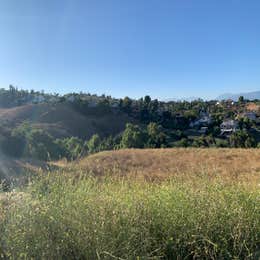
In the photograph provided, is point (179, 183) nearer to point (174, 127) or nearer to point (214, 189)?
point (214, 189)

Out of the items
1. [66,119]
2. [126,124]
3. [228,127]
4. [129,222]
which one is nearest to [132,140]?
[228,127]

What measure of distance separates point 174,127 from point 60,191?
50.1 meters

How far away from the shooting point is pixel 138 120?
59.7m

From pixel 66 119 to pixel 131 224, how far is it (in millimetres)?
55014

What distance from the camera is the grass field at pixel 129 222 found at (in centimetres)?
280

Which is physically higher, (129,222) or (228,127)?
(129,222)

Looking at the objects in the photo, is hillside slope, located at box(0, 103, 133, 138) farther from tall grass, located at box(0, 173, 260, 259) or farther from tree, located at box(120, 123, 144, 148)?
tall grass, located at box(0, 173, 260, 259)

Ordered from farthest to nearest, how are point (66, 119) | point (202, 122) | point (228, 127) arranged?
point (66, 119)
point (202, 122)
point (228, 127)

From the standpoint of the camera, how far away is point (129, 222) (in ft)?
9.62

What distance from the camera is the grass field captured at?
280 cm

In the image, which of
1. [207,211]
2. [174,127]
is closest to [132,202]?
[207,211]

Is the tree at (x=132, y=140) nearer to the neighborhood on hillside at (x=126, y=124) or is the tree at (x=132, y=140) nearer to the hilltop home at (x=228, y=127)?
the neighborhood on hillside at (x=126, y=124)

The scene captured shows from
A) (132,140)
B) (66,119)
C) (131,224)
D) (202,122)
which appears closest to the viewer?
(131,224)

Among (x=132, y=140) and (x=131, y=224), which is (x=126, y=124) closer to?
(x=132, y=140)
